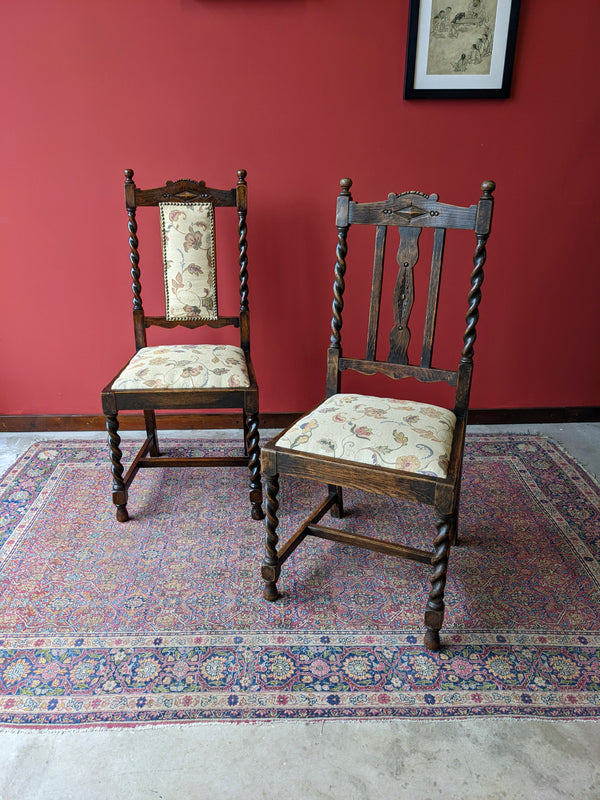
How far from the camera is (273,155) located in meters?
2.52

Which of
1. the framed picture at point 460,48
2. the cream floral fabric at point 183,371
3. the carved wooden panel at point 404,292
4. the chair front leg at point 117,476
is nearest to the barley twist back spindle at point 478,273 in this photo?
the carved wooden panel at point 404,292

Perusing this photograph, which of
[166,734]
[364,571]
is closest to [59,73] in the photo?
[364,571]

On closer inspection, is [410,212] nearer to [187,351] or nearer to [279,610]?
[187,351]

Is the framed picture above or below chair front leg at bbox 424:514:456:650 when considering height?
above

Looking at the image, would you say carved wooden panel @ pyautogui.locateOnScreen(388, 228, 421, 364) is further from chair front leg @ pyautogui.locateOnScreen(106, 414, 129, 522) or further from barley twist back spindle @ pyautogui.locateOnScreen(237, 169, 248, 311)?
chair front leg @ pyautogui.locateOnScreen(106, 414, 129, 522)

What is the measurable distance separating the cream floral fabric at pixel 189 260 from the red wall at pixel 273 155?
1.32 ft

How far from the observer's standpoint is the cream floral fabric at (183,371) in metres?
2.06

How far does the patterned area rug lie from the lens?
56.5 inches

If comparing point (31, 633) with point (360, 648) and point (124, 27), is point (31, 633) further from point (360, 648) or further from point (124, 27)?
point (124, 27)

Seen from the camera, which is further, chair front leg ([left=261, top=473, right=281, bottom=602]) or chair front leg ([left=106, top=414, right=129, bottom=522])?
chair front leg ([left=106, top=414, right=129, bottom=522])

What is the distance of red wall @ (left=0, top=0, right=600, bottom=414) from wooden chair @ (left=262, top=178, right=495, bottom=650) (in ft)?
2.97

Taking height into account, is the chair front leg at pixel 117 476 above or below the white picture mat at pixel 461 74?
below

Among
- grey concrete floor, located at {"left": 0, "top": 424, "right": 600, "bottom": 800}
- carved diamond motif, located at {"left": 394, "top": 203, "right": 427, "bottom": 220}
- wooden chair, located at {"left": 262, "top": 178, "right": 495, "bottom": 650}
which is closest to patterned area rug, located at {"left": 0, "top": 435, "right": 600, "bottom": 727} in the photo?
grey concrete floor, located at {"left": 0, "top": 424, "right": 600, "bottom": 800}

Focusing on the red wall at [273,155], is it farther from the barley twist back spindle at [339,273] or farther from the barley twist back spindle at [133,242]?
the barley twist back spindle at [339,273]
